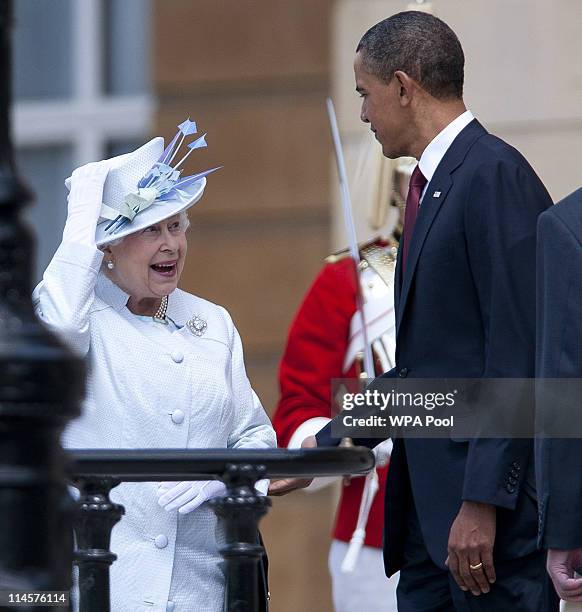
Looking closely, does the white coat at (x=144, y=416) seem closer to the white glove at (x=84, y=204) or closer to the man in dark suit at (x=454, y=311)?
the white glove at (x=84, y=204)

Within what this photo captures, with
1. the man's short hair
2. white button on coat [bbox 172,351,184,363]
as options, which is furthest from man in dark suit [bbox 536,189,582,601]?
white button on coat [bbox 172,351,184,363]

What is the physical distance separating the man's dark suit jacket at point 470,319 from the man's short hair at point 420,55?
0.15 m

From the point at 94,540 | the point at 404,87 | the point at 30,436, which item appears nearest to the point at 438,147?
the point at 404,87

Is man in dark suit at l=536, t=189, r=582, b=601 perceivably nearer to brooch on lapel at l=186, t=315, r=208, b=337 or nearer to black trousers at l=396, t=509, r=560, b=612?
black trousers at l=396, t=509, r=560, b=612

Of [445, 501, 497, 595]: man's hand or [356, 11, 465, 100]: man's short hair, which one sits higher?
[356, 11, 465, 100]: man's short hair

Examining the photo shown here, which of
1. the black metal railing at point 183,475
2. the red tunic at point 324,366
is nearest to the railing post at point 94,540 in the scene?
the black metal railing at point 183,475

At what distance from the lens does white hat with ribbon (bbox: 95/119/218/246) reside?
4.29 m

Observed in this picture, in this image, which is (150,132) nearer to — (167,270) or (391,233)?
(391,233)

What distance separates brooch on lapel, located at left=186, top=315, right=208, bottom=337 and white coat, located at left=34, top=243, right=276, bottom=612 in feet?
0.20

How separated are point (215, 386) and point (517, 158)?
0.91 metres

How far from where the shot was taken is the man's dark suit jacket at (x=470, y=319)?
13.4ft

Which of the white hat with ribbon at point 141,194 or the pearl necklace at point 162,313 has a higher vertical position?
the white hat with ribbon at point 141,194

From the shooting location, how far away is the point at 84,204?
426 centimetres

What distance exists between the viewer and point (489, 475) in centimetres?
402
